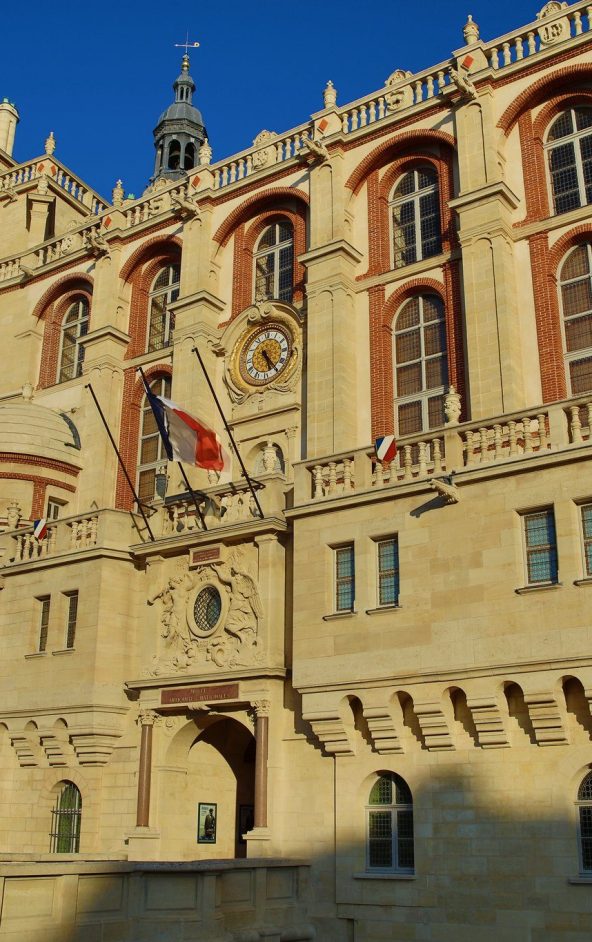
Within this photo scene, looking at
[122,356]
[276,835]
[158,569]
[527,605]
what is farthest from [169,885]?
[122,356]

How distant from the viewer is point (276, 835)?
24.7m

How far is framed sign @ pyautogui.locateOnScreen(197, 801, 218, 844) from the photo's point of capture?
28.3 m

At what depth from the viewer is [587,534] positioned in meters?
21.5

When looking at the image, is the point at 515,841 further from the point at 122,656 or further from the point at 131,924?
the point at 122,656

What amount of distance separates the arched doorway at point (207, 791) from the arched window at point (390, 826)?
14.4ft

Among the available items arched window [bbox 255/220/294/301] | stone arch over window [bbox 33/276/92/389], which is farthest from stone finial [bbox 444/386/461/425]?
stone arch over window [bbox 33/276/92/389]

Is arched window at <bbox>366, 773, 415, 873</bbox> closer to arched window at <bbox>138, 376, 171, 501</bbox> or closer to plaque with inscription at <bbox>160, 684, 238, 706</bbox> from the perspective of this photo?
plaque with inscription at <bbox>160, 684, 238, 706</bbox>

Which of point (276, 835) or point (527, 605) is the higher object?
point (527, 605)

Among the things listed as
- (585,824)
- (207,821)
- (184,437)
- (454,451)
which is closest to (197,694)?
(207,821)

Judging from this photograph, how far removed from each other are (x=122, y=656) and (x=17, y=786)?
4.96m

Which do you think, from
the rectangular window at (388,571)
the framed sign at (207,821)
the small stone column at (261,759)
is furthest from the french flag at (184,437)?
the framed sign at (207,821)

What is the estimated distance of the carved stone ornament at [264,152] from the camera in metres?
36.6

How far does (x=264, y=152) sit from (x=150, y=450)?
1098 centimetres

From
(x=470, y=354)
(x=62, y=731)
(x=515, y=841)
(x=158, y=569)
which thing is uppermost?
(x=470, y=354)
